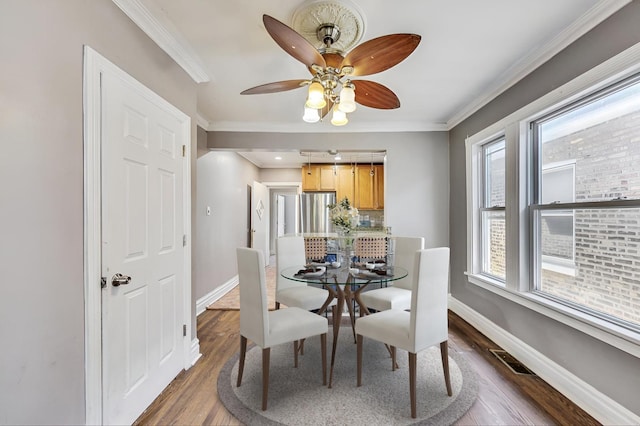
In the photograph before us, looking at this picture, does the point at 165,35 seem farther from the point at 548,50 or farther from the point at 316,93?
the point at 548,50

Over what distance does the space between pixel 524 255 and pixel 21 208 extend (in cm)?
319

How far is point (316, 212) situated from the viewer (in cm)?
575

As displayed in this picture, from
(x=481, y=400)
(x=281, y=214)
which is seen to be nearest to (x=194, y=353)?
(x=481, y=400)

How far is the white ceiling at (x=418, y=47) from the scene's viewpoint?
1661mm

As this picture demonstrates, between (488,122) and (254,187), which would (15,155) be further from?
(254,187)

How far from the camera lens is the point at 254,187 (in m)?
5.90

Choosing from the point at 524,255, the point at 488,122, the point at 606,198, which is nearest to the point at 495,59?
the point at 488,122

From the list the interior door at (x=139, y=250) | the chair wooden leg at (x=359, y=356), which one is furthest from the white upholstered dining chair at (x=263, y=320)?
the interior door at (x=139, y=250)

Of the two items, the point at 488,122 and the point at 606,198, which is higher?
the point at 488,122

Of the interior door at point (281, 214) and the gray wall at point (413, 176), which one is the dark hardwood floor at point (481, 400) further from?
the interior door at point (281, 214)

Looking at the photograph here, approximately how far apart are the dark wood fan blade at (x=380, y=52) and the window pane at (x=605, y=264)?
1604 millimetres

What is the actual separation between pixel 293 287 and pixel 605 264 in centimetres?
239

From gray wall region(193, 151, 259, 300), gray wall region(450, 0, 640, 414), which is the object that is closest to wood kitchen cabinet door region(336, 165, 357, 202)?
gray wall region(193, 151, 259, 300)

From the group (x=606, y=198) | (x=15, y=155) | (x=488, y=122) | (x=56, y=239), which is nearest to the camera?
(x=15, y=155)
